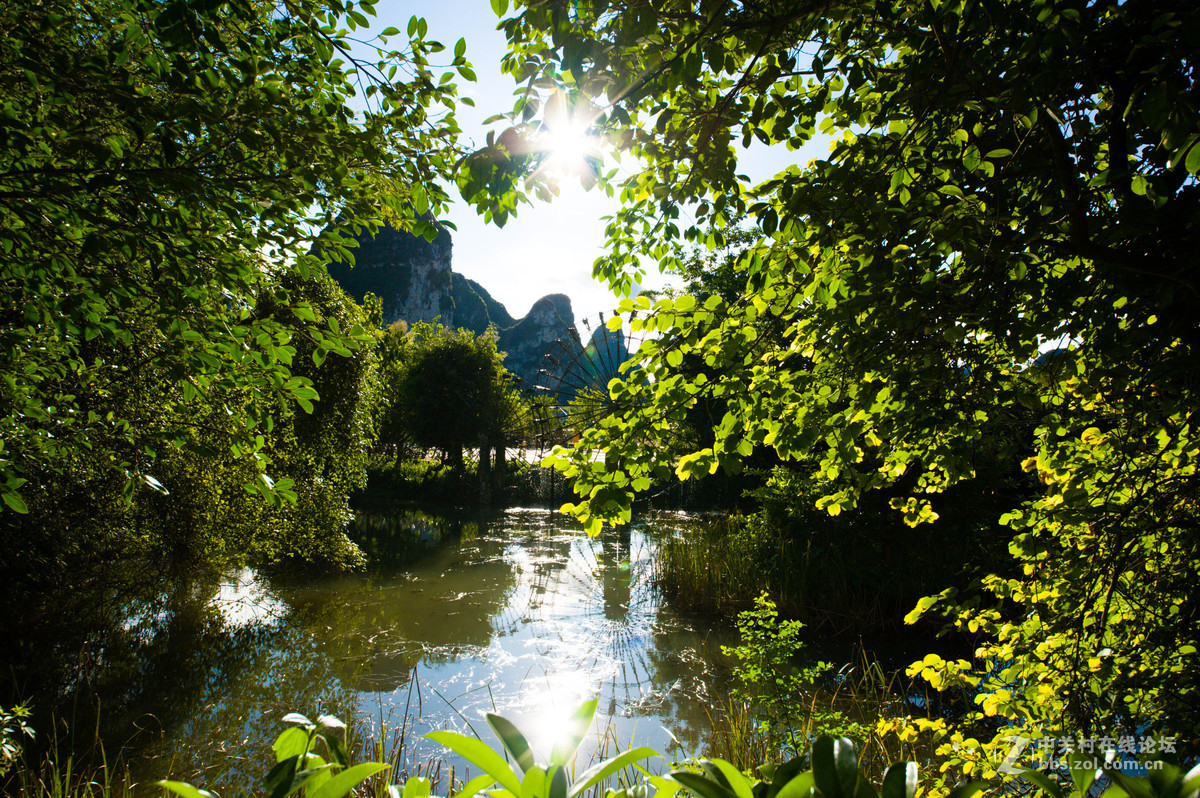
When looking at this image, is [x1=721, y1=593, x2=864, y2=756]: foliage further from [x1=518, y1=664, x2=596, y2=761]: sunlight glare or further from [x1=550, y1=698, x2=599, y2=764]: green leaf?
[x1=550, y1=698, x2=599, y2=764]: green leaf

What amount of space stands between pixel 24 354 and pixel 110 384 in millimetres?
2253

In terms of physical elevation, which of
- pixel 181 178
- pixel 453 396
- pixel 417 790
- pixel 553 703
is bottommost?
pixel 553 703

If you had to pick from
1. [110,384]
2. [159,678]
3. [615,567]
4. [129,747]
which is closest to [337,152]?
[110,384]

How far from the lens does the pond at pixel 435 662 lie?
16.2ft

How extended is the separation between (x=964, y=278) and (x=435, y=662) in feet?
22.7

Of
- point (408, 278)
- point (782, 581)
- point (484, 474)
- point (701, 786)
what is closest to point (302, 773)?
point (701, 786)

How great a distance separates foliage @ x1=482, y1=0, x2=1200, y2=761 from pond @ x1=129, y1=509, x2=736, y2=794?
6.65 ft

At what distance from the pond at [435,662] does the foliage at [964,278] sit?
6.65 ft

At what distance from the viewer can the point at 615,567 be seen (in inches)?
474

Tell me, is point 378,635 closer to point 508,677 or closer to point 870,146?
point 508,677

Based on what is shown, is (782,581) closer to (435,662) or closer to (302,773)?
(435,662)

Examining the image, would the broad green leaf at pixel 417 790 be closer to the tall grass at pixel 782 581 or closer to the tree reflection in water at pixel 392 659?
the tree reflection in water at pixel 392 659

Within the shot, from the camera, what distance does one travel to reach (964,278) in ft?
6.43

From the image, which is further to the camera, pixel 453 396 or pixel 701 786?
pixel 453 396
